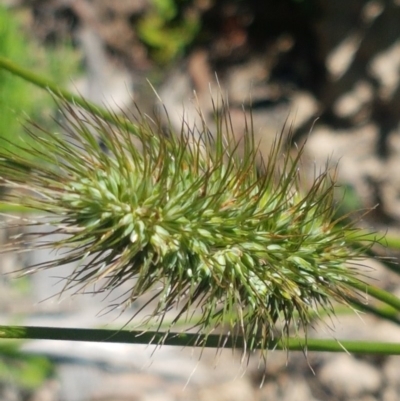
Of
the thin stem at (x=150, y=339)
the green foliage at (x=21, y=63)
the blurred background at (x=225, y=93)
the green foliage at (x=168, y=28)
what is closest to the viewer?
the thin stem at (x=150, y=339)

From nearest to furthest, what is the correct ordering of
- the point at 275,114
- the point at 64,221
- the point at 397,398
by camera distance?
1. the point at 64,221
2. the point at 397,398
3. the point at 275,114

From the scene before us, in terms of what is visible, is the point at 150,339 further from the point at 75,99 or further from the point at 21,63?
the point at 21,63

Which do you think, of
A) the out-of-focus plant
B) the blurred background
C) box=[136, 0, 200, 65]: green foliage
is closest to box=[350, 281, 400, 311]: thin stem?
the out-of-focus plant

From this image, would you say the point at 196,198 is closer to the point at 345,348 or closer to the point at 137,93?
the point at 345,348

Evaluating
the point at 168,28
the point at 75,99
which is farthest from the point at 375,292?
the point at 168,28

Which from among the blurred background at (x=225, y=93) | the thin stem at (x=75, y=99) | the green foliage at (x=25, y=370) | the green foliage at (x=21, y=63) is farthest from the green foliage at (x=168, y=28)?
the thin stem at (x=75, y=99)

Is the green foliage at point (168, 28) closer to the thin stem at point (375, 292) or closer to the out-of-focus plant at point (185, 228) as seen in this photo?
the out-of-focus plant at point (185, 228)

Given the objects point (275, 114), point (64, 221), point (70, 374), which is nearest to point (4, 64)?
point (64, 221)
